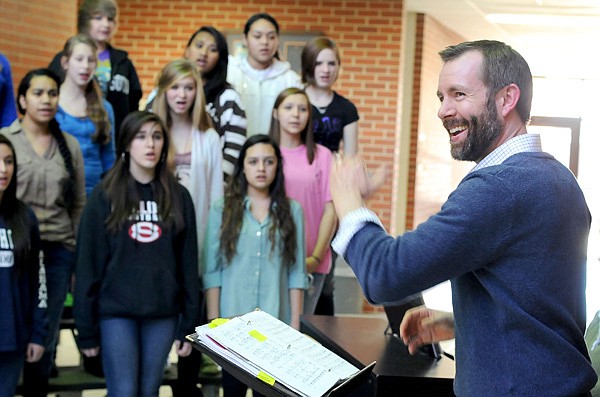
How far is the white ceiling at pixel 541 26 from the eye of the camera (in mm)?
12281

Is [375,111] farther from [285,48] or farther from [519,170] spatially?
[519,170]

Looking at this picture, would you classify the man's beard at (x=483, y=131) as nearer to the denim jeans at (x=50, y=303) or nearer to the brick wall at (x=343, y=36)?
the denim jeans at (x=50, y=303)

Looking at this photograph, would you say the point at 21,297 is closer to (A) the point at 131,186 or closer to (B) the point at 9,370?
(B) the point at 9,370

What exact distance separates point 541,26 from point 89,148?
9892mm

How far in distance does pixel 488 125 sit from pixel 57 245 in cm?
353

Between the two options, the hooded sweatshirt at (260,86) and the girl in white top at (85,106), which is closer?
the girl in white top at (85,106)

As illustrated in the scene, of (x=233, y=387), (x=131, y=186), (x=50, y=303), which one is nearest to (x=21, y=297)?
(x=50, y=303)

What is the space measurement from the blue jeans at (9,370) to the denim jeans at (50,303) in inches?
18.0

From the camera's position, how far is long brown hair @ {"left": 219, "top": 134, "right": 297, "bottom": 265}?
5445 mm

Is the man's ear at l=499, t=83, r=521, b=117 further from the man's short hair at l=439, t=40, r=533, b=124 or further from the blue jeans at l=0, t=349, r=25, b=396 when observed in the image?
the blue jeans at l=0, t=349, r=25, b=396

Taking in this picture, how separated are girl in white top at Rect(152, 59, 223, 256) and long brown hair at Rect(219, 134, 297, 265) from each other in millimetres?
319

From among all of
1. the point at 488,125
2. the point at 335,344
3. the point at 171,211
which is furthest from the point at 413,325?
the point at 171,211

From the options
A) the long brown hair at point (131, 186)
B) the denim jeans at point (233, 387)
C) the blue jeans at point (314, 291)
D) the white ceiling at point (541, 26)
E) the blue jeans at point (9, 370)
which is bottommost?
the denim jeans at point (233, 387)

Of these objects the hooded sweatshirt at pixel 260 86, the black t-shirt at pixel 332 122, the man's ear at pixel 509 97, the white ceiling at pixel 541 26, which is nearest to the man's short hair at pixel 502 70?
the man's ear at pixel 509 97
